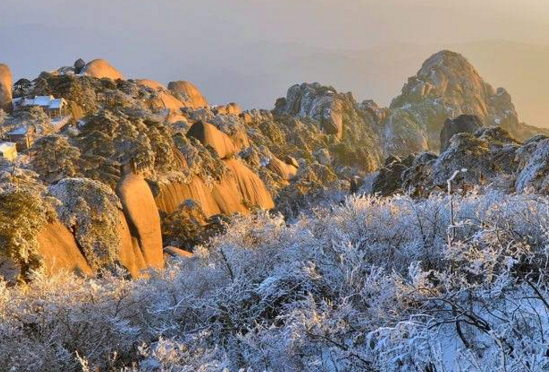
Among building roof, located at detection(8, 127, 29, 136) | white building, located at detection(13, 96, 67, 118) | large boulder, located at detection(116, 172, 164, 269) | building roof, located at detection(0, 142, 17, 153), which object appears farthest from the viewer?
white building, located at detection(13, 96, 67, 118)

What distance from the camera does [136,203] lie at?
20.2 metres

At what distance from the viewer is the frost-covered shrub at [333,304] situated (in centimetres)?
505

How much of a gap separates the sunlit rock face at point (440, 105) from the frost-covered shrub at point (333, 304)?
94240 mm

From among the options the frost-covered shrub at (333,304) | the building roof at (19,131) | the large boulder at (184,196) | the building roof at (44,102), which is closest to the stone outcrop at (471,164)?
the frost-covered shrub at (333,304)

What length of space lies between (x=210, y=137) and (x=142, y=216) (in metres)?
18.7

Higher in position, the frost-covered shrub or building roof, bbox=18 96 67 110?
building roof, bbox=18 96 67 110

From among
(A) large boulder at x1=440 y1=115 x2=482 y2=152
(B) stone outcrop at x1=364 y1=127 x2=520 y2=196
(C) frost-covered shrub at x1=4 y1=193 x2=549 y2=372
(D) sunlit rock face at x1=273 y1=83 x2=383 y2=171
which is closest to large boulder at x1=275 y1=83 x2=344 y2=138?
(D) sunlit rock face at x1=273 y1=83 x2=383 y2=171

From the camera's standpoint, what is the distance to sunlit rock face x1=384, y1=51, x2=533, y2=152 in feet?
336

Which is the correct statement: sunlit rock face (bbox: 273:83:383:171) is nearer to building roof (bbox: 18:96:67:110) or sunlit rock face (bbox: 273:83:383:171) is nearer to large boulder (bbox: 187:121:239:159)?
large boulder (bbox: 187:121:239:159)

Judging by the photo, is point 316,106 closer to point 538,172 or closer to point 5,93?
point 5,93

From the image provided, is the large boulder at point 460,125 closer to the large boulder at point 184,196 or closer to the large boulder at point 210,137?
the large boulder at point 210,137

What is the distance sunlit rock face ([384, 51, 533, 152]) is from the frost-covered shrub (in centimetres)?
9424

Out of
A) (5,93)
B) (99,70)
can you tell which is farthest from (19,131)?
(99,70)

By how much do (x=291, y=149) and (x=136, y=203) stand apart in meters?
51.3
